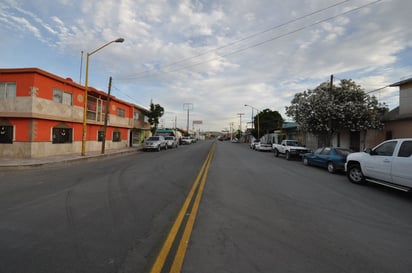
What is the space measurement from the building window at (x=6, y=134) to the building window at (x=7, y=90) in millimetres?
2198

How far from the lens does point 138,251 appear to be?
10.8ft

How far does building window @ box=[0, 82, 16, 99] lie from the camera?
50.7ft

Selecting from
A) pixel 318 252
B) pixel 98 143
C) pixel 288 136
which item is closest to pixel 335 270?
pixel 318 252

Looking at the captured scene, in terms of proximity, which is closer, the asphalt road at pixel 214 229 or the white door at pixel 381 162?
the asphalt road at pixel 214 229

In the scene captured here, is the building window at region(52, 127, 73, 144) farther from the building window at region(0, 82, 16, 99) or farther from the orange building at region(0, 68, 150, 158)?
the building window at region(0, 82, 16, 99)

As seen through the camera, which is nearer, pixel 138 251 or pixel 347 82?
pixel 138 251

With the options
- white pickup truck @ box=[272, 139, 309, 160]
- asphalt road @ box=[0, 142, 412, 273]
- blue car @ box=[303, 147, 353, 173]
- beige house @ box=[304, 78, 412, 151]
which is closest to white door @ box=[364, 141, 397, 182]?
asphalt road @ box=[0, 142, 412, 273]

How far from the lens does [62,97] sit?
1814cm

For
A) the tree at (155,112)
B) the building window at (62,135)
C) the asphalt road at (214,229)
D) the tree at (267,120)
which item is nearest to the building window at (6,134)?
the building window at (62,135)

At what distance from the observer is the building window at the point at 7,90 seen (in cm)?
1545

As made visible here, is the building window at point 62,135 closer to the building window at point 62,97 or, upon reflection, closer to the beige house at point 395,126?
the building window at point 62,97

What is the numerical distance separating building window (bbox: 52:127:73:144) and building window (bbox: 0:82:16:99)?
3.52 m

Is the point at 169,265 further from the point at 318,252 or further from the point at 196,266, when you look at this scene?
the point at 318,252

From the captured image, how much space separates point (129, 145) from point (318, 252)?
31264 millimetres
